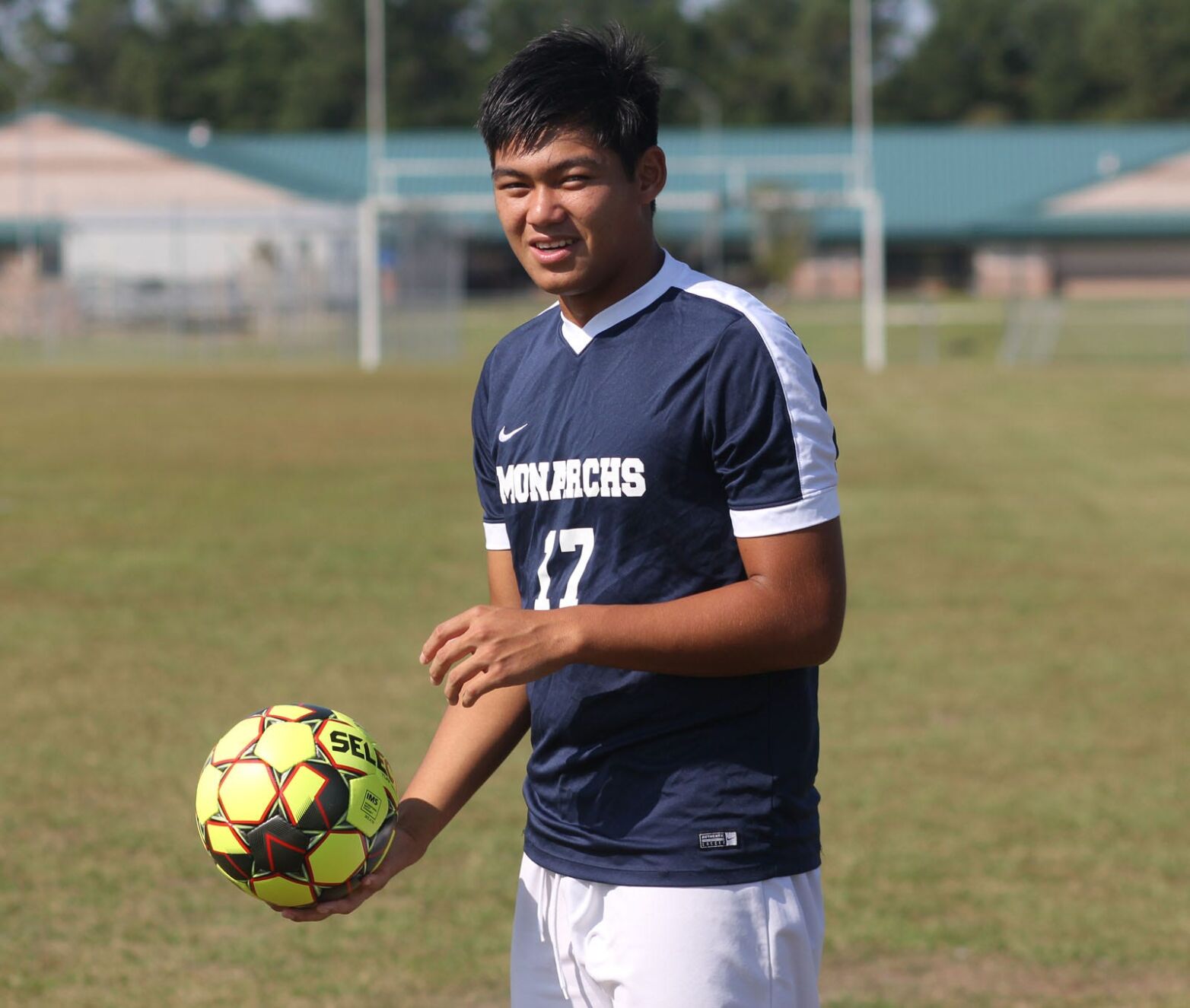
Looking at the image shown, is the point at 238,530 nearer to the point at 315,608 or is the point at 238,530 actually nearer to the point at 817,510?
the point at 315,608

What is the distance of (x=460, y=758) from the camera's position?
306 centimetres

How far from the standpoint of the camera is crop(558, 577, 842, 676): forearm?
2.55 meters

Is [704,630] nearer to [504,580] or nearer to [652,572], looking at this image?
[652,572]

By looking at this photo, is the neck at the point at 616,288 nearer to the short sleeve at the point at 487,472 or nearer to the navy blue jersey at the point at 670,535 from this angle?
the navy blue jersey at the point at 670,535

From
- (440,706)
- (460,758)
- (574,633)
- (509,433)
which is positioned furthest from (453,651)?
(440,706)

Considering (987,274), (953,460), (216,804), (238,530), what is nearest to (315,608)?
(238,530)

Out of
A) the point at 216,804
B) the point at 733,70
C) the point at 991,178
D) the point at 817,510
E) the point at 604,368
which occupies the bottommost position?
the point at 216,804

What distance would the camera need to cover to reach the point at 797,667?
107 inches

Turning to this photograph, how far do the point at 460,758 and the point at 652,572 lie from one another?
1.95ft

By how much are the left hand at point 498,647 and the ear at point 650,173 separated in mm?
707

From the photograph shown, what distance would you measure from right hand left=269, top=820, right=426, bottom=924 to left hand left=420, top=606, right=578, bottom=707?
1.94 feet

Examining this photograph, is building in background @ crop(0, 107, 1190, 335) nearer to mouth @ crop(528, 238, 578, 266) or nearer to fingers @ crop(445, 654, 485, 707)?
mouth @ crop(528, 238, 578, 266)

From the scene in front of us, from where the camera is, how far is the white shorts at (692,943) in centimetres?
269

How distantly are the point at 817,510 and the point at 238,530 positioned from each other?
12.2m
